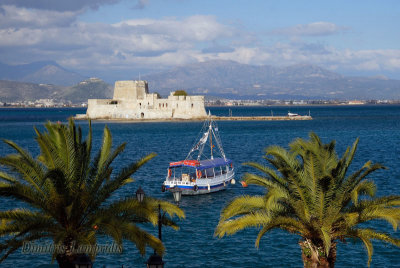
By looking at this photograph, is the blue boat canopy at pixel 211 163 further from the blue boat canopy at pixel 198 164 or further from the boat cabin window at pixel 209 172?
the boat cabin window at pixel 209 172

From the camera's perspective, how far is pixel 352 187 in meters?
13.3

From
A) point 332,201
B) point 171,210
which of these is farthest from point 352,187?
point 171,210

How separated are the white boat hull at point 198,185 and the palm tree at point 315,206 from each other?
17829mm

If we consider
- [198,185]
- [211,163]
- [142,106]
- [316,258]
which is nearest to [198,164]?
[198,185]

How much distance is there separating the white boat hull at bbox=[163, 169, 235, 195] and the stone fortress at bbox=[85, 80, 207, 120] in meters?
82.8

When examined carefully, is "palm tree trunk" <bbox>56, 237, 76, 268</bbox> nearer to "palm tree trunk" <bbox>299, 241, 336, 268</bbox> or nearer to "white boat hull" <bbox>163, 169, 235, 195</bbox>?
"palm tree trunk" <bbox>299, 241, 336, 268</bbox>

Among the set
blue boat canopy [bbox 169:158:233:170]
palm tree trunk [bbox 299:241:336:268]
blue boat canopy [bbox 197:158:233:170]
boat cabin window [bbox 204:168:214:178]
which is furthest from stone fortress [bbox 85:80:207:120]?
palm tree trunk [bbox 299:241:336:268]

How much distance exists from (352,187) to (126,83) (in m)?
109

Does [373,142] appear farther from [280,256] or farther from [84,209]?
[84,209]

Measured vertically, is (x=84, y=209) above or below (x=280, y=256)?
above

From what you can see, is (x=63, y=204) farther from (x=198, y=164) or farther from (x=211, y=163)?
(x=211, y=163)

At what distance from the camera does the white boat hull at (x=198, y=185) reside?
31.4 m

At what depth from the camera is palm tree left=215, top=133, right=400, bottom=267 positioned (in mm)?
12617

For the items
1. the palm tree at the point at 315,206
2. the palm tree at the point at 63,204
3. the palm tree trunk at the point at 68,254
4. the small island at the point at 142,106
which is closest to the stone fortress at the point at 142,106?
the small island at the point at 142,106
